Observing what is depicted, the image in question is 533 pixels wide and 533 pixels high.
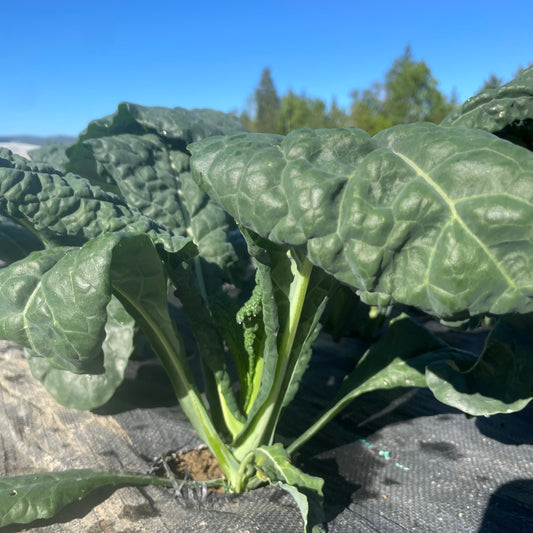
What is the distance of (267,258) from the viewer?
129 cm

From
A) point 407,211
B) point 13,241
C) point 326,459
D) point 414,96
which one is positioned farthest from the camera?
point 414,96

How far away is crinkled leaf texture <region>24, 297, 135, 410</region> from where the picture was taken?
1724 millimetres

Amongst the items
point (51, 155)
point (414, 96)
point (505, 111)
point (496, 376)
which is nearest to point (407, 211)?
point (505, 111)

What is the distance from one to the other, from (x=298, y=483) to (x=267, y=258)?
0.58 m

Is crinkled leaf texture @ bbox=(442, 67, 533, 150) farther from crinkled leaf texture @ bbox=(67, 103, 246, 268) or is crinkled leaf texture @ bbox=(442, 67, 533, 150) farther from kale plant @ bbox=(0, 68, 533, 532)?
crinkled leaf texture @ bbox=(67, 103, 246, 268)

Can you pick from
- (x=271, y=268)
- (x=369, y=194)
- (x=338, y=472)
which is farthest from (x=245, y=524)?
(x=369, y=194)

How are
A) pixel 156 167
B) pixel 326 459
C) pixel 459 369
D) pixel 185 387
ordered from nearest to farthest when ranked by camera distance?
pixel 459 369, pixel 185 387, pixel 326 459, pixel 156 167

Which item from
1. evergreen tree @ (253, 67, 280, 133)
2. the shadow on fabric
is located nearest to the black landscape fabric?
the shadow on fabric

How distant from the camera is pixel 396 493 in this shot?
154 centimetres

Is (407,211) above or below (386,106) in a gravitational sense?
below

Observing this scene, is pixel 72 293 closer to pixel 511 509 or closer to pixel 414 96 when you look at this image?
pixel 511 509

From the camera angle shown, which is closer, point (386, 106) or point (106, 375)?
point (106, 375)

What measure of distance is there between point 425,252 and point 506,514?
98 centimetres

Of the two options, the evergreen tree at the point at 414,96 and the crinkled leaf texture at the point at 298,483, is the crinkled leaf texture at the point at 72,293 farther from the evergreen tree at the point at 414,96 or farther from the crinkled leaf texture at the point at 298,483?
the evergreen tree at the point at 414,96
